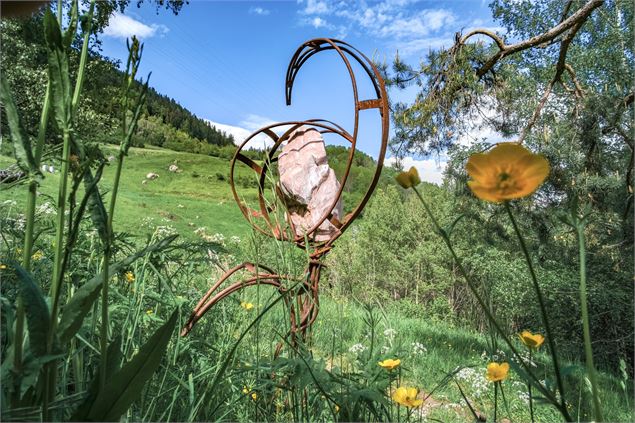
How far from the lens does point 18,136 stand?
29 cm

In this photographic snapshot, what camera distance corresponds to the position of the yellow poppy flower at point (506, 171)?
27cm

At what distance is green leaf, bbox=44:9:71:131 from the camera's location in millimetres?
282

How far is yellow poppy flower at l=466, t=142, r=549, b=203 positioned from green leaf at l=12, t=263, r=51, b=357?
0.93 feet

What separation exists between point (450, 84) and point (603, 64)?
232cm

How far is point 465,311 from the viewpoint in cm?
569

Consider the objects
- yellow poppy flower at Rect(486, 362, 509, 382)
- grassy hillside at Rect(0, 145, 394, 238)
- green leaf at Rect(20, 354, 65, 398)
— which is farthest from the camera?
grassy hillside at Rect(0, 145, 394, 238)

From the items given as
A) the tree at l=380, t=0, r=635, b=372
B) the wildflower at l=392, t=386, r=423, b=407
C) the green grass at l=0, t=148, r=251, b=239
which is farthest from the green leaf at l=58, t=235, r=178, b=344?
the green grass at l=0, t=148, r=251, b=239

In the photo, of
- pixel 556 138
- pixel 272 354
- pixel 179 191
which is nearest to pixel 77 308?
pixel 272 354

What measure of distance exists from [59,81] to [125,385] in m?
0.21

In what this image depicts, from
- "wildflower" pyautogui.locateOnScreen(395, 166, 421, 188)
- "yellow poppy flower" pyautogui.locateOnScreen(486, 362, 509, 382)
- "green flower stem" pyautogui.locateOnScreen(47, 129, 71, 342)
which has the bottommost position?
"yellow poppy flower" pyautogui.locateOnScreen(486, 362, 509, 382)

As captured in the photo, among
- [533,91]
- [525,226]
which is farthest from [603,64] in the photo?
[525,226]

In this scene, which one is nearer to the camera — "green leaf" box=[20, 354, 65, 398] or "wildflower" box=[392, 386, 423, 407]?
"green leaf" box=[20, 354, 65, 398]

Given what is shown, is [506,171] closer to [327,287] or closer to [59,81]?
[59,81]

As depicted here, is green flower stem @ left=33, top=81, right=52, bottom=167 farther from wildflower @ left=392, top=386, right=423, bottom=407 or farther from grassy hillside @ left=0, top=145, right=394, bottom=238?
grassy hillside @ left=0, top=145, right=394, bottom=238
